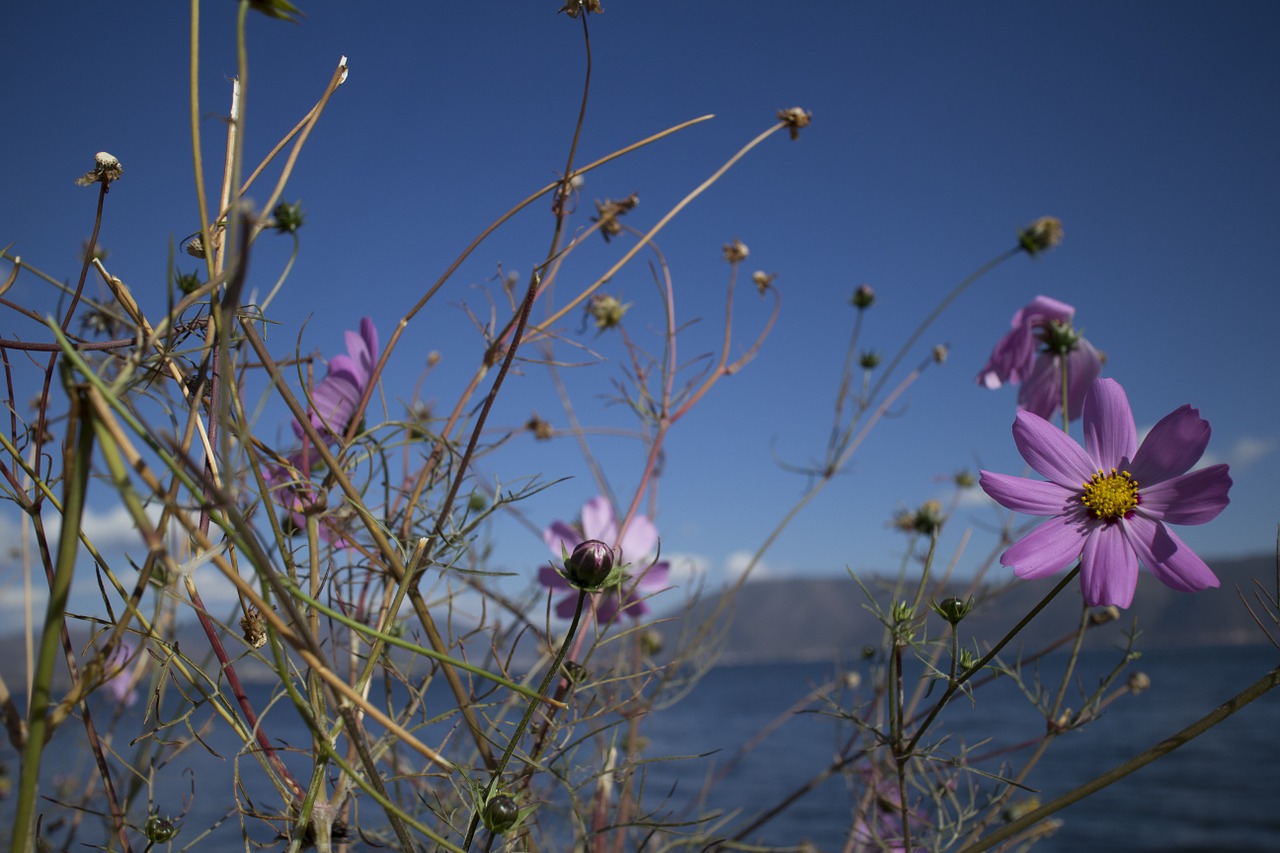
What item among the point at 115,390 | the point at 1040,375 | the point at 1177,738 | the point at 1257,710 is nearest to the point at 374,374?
the point at 115,390

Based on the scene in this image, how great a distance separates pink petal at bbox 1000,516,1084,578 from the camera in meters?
0.40

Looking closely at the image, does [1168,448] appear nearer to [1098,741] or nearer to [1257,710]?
[1098,741]

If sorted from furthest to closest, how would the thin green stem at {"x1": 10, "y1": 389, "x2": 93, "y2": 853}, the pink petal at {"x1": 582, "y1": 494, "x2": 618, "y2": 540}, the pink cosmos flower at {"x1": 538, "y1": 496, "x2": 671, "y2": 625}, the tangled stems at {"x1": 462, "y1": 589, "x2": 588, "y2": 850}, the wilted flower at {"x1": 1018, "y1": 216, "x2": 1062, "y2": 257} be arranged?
the wilted flower at {"x1": 1018, "y1": 216, "x2": 1062, "y2": 257} < the pink petal at {"x1": 582, "y1": 494, "x2": 618, "y2": 540} < the pink cosmos flower at {"x1": 538, "y1": 496, "x2": 671, "y2": 625} < the tangled stems at {"x1": 462, "y1": 589, "x2": 588, "y2": 850} < the thin green stem at {"x1": 10, "y1": 389, "x2": 93, "y2": 853}

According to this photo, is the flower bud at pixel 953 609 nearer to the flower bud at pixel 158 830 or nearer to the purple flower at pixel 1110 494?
the purple flower at pixel 1110 494

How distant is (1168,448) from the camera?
1.40ft

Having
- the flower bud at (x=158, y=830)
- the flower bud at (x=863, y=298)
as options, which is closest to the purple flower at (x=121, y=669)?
the flower bud at (x=158, y=830)

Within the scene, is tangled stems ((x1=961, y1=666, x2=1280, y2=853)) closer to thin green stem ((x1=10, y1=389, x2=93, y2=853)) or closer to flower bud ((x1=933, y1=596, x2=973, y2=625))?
flower bud ((x1=933, y1=596, x2=973, y2=625))

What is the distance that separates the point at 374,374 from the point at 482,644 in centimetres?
26

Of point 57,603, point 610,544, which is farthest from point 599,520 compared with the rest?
point 57,603

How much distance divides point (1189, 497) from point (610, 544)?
1.31ft

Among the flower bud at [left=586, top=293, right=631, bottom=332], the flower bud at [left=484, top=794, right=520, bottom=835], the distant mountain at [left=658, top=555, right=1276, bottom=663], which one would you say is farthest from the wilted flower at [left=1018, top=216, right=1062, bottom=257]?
Result: the distant mountain at [left=658, top=555, right=1276, bottom=663]

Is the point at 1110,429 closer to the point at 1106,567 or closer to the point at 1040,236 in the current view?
the point at 1106,567

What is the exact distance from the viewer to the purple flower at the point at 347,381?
0.47 m

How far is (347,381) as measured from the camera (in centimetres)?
48
